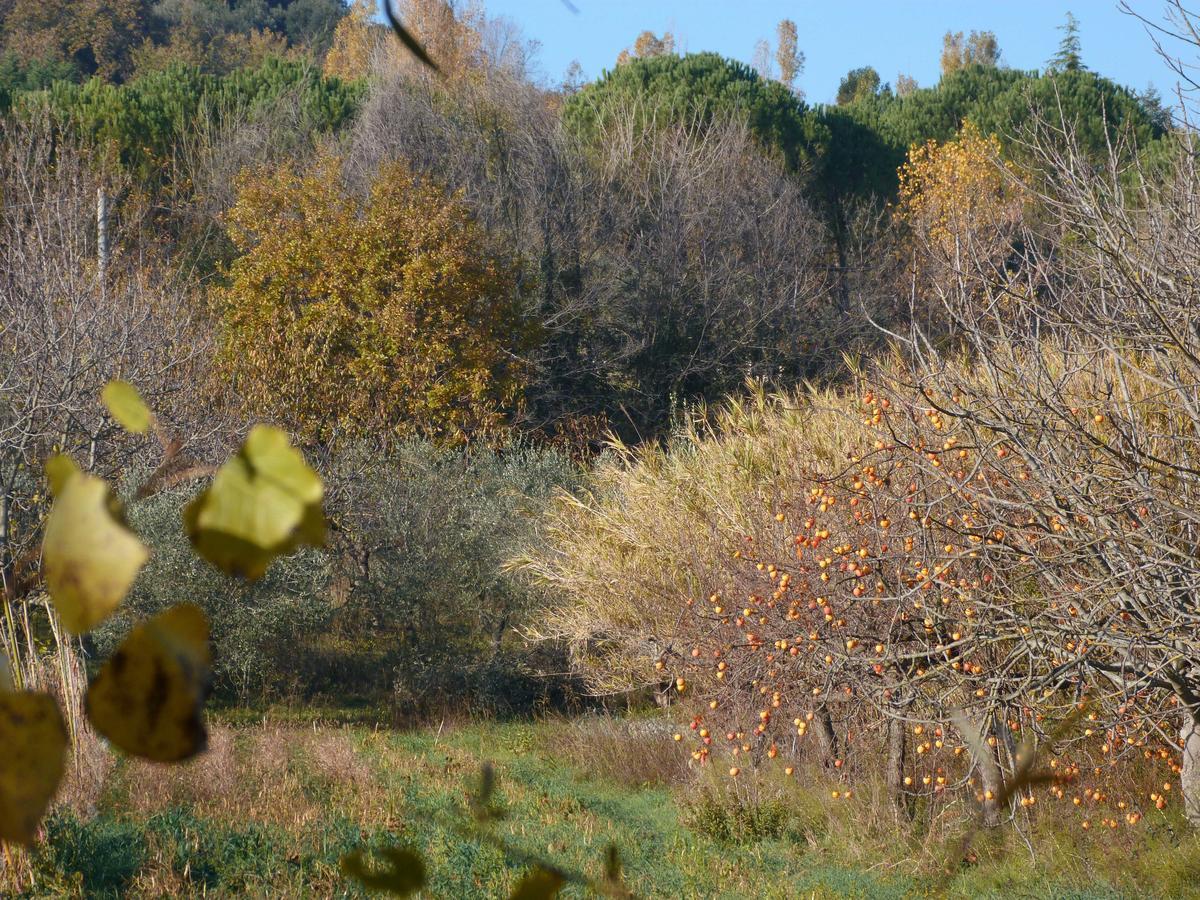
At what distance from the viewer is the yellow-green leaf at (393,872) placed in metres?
0.30

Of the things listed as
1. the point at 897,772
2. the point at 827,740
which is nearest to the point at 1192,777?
the point at 897,772

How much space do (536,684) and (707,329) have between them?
10.2 metres

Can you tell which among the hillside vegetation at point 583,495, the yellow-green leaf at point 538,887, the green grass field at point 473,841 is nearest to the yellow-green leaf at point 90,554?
the hillside vegetation at point 583,495

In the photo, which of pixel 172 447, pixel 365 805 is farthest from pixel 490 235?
pixel 172 447

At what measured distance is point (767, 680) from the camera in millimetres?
7113

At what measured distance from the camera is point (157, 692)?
0.83ft

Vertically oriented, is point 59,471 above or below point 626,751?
above

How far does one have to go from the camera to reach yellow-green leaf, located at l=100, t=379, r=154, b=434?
302mm

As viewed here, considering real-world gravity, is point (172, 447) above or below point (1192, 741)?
above

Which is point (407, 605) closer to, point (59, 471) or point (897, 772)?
point (897, 772)

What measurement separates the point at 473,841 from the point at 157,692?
4537 mm

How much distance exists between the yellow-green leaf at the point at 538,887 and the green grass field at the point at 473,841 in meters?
4.55

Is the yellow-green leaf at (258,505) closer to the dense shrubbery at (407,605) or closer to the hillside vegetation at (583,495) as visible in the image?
the hillside vegetation at (583,495)

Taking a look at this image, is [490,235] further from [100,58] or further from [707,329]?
[100,58]
